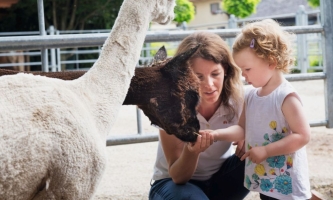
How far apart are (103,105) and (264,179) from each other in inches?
45.9

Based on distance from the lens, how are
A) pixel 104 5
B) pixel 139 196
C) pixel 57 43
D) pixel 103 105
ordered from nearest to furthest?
pixel 103 105 < pixel 57 43 < pixel 139 196 < pixel 104 5

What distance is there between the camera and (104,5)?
17500mm

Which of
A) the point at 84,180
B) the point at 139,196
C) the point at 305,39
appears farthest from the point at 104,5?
the point at 84,180

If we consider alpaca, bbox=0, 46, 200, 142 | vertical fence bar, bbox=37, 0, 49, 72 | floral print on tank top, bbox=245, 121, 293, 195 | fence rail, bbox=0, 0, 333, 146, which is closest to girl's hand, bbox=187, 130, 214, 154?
alpaca, bbox=0, 46, 200, 142

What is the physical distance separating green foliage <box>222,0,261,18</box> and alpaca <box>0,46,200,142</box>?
28.0 meters

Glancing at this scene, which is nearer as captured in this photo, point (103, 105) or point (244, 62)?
point (103, 105)

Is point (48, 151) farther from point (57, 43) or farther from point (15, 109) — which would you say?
point (57, 43)

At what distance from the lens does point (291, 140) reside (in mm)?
2734

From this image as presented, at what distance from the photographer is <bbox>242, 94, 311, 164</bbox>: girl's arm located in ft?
8.98

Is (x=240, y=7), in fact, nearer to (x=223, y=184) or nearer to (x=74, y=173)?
(x=223, y=184)

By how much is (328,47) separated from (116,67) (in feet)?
→ 8.79

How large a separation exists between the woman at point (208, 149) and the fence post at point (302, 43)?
11076 mm

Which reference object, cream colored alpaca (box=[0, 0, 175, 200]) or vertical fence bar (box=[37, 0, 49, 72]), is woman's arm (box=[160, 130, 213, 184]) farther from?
vertical fence bar (box=[37, 0, 49, 72])

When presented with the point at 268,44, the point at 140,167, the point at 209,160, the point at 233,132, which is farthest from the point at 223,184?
the point at 140,167
